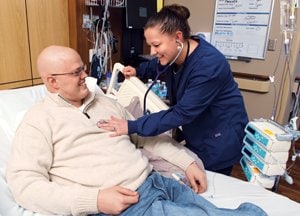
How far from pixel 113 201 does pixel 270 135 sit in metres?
0.73

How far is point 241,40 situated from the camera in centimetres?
290

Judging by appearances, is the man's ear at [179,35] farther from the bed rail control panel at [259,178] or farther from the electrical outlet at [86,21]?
the electrical outlet at [86,21]

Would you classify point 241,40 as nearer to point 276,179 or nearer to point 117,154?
point 276,179

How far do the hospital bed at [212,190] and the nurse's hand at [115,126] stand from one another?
432 millimetres

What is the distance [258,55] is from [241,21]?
1.31 ft

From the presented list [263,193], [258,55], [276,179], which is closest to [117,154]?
[263,193]

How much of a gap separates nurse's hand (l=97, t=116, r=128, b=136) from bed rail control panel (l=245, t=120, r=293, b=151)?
607mm

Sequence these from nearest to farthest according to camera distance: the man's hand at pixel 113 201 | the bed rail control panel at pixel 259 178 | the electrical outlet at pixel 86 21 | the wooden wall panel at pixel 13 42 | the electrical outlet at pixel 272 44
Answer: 1. the man's hand at pixel 113 201
2. the bed rail control panel at pixel 259 178
3. the wooden wall panel at pixel 13 42
4. the electrical outlet at pixel 86 21
5. the electrical outlet at pixel 272 44

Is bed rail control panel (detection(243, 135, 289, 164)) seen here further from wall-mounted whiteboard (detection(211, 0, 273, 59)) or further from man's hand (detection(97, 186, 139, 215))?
wall-mounted whiteboard (detection(211, 0, 273, 59))

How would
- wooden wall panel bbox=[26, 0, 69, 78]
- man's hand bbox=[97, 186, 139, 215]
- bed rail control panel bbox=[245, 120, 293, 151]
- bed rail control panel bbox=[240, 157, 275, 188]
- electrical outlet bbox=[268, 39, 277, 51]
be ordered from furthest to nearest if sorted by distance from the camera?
electrical outlet bbox=[268, 39, 277, 51], wooden wall panel bbox=[26, 0, 69, 78], bed rail control panel bbox=[240, 157, 275, 188], bed rail control panel bbox=[245, 120, 293, 151], man's hand bbox=[97, 186, 139, 215]

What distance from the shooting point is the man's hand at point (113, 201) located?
0.94 m

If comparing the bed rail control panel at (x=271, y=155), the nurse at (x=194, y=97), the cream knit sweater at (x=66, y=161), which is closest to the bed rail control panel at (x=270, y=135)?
the bed rail control panel at (x=271, y=155)

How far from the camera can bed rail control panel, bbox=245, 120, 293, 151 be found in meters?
1.17

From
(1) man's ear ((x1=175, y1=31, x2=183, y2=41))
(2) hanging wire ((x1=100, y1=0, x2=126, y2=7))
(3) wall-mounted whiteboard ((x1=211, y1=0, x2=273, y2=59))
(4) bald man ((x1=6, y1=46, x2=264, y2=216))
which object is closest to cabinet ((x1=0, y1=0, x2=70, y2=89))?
(2) hanging wire ((x1=100, y1=0, x2=126, y2=7))
